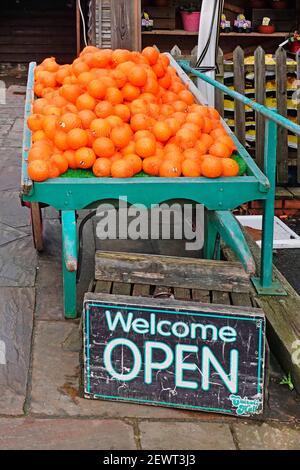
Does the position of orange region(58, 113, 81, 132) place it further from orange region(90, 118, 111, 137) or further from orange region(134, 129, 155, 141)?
orange region(134, 129, 155, 141)

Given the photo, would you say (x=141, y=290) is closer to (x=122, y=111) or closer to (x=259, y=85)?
Answer: (x=122, y=111)

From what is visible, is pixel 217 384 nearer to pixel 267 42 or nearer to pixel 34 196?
pixel 34 196

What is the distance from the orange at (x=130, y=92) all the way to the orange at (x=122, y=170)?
61cm

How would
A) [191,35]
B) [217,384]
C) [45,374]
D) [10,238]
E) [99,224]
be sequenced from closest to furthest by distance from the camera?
[217,384] → [45,374] → [10,238] → [99,224] → [191,35]

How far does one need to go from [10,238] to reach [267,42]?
24.9ft

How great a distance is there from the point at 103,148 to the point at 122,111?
0.33 m

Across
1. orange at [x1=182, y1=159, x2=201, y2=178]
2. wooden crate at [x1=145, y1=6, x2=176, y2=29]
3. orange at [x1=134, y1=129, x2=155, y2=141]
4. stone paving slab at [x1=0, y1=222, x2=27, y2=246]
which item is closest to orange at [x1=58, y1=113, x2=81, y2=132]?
orange at [x1=134, y1=129, x2=155, y2=141]

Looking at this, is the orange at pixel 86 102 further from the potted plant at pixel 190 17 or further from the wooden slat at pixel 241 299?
the potted plant at pixel 190 17

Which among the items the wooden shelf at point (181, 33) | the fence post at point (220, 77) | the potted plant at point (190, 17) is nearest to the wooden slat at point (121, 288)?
the fence post at point (220, 77)

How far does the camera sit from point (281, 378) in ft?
11.2

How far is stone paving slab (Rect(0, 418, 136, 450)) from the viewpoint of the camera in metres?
2.80
